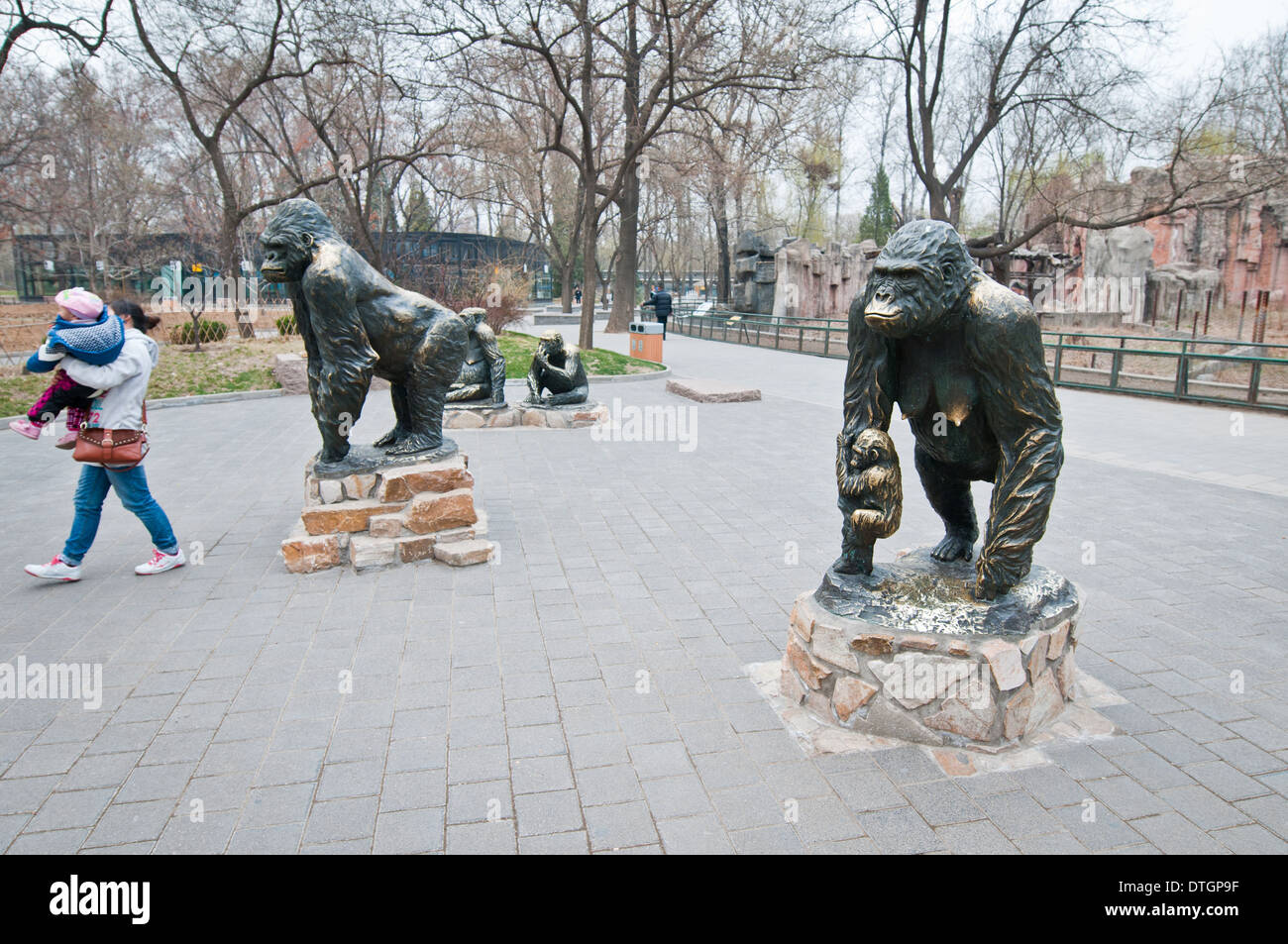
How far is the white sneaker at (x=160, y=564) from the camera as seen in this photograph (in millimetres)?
5328

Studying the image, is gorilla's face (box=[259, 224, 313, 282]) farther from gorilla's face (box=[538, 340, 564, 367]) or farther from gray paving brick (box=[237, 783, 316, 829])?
gorilla's face (box=[538, 340, 564, 367])

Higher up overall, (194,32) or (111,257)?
(194,32)

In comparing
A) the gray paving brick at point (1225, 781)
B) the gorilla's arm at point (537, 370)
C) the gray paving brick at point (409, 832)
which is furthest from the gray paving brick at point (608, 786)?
the gorilla's arm at point (537, 370)

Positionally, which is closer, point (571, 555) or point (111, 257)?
point (571, 555)

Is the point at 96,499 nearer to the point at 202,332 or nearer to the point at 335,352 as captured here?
the point at 335,352

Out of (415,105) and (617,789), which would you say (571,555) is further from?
(415,105)

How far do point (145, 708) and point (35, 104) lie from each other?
2264 centimetres

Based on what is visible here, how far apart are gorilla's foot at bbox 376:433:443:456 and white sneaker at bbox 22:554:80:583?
6.91 ft

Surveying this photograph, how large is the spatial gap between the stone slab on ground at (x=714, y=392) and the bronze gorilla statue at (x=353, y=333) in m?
7.48

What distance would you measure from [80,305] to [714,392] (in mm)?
9602

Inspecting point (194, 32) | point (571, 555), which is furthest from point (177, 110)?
point (571, 555)

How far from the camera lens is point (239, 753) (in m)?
3.33

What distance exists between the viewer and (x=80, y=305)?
483 cm

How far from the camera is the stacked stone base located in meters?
5.47
